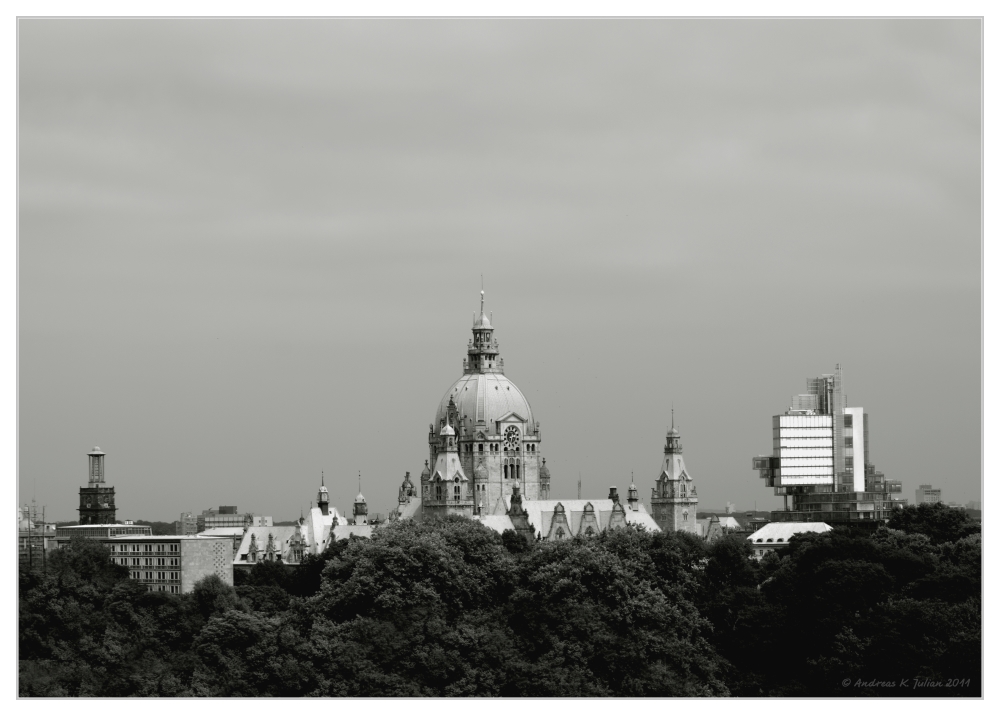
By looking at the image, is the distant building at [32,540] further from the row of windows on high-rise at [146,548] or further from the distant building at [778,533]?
the distant building at [778,533]

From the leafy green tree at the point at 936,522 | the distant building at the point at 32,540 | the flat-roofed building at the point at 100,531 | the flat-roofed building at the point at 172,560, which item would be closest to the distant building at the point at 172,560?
the flat-roofed building at the point at 172,560

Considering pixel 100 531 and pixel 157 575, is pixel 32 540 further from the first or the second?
pixel 100 531

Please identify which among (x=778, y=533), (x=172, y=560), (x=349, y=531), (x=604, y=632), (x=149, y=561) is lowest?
(x=604, y=632)

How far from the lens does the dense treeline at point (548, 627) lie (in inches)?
3568

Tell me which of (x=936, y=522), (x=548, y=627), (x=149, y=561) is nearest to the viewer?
(x=548, y=627)

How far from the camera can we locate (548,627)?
3789 inches

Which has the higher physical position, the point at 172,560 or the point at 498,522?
the point at 498,522

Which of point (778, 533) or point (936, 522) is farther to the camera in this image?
point (778, 533)

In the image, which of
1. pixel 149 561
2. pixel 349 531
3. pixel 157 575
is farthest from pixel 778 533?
pixel 157 575

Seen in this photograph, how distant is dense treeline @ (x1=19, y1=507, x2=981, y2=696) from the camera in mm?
90625

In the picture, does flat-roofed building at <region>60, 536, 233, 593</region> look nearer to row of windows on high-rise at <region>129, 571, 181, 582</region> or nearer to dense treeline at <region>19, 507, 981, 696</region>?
row of windows on high-rise at <region>129, 571, 181, 582</region>

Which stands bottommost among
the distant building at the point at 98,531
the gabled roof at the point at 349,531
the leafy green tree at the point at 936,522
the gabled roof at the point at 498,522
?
the gabled roof at the point at 349,531

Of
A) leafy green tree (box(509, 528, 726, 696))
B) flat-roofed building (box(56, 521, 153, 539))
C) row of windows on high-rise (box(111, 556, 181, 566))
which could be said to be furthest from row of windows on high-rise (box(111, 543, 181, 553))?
leafy green tree (box(509, 528, 726, 696))
